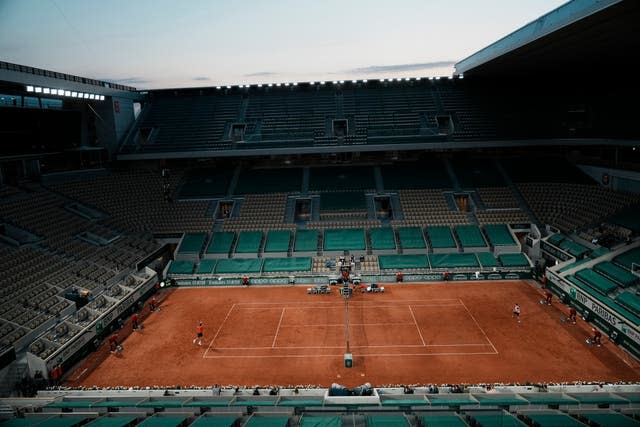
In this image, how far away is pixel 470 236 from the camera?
112 feet

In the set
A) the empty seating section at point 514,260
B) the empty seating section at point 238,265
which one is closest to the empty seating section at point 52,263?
the empty seating section at point 238,265

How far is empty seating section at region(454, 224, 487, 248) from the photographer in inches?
1309

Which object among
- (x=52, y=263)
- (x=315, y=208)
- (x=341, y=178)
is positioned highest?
(x=341, y=178)

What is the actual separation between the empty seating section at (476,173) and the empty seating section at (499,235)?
6479 millimetres

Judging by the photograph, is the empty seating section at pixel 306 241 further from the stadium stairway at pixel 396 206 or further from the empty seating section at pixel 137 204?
the empty seating section at pixel 137 204

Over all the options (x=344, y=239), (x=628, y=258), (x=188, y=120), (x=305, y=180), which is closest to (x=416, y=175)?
(x=305, y=180)

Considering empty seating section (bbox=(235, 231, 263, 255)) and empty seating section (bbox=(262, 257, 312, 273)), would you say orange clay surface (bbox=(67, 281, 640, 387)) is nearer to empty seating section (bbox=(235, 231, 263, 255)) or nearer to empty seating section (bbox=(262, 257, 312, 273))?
empty seating section (bbox=(262, 257, 312, 273))

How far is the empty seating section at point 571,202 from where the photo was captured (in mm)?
31984

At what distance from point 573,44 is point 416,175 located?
1944 centimetres

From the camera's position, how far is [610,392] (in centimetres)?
1485

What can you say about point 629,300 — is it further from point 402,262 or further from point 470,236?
point 402,262

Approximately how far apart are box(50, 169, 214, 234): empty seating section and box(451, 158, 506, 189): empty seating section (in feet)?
84.0

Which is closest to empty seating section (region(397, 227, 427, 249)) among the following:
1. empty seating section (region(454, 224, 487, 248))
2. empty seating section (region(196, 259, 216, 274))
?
empty seating section (region(454, 224, 487, 248))

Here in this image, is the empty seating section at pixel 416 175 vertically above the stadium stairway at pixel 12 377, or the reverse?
the empty seating section at pixel 416 175
